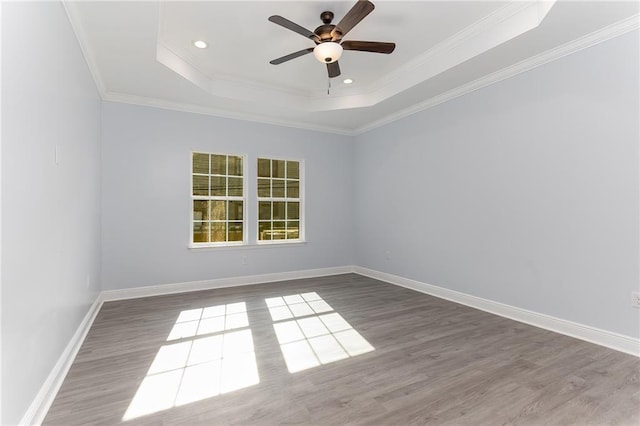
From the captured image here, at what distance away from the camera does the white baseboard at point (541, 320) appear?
2717 mm

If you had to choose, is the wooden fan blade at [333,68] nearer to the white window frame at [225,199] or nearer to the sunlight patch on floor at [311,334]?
the white window frame at [225,199]

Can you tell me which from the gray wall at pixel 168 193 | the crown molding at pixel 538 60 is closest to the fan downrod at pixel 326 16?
the crown molding at pixel 538 60

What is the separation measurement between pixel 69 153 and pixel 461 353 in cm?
358

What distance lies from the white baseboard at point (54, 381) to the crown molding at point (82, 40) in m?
2.56

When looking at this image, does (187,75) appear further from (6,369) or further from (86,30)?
(6,369)

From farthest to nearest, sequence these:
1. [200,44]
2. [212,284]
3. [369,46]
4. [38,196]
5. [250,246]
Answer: [250,246] < [212,284] < [200,44] < [369,46] < [38,196]

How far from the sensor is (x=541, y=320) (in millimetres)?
3271

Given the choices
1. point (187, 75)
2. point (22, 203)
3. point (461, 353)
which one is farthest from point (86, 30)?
point (461, 353)

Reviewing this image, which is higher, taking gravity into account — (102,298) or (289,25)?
(289,25)

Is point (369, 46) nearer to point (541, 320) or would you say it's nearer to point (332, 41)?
point (332, 41)

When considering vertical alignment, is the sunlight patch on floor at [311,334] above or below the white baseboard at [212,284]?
below

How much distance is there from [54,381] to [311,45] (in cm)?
374

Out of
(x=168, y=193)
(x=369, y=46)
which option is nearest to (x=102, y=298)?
(x=168, y=193)

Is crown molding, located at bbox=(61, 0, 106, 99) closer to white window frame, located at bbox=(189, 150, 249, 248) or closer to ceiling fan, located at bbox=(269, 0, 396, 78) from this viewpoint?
white window frame, located at bbox=(189, 150, 249, 248)
